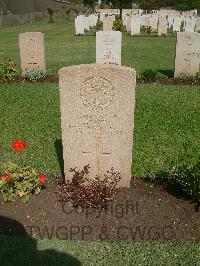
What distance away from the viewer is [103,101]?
4.43 meters

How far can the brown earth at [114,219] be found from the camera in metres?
4.12

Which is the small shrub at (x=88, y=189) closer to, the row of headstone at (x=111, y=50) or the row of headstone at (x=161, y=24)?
the row of headstone at (x=111, y=50)

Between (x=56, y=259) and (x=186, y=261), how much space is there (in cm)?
138

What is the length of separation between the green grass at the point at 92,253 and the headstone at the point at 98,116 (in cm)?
121

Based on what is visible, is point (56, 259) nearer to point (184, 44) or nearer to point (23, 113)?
point (23, 113)

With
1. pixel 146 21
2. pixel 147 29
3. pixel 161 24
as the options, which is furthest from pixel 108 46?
pixel 146 21

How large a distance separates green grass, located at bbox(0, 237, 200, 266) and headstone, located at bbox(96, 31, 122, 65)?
28.2 ft

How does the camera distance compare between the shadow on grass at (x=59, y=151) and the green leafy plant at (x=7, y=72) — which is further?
the green leafy plant at (x=7, y=72)

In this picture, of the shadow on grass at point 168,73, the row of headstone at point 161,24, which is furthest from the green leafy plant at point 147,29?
the shadow on grass at point 168,73

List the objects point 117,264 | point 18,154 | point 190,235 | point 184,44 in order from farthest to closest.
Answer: point 184,44 < point 18,154 < point 190,235 < point 117,264

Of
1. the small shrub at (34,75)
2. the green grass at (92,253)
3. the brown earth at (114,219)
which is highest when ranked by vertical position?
the small shrub at (34,75)

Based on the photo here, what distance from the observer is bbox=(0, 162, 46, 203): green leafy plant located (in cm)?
462

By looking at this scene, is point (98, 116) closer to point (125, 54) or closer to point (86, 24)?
point (125, 54)

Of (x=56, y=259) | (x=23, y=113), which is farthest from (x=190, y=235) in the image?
(x=23, y=113)
